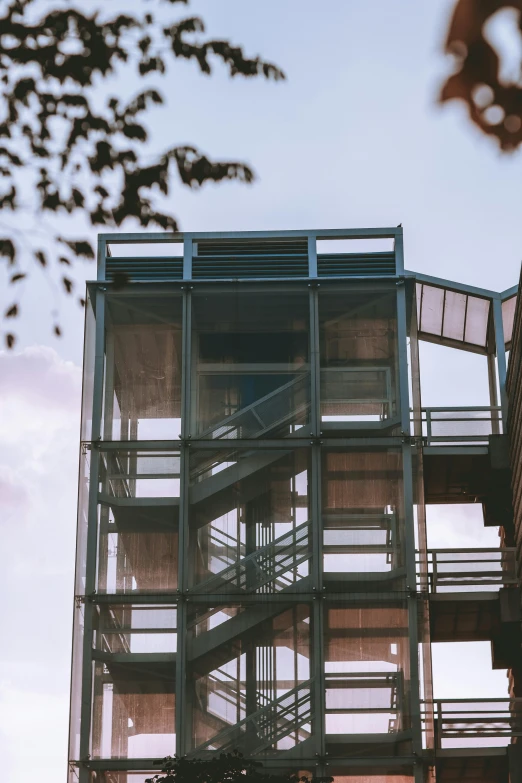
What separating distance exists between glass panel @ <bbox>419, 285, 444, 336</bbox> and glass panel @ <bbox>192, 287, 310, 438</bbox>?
4.12 meters

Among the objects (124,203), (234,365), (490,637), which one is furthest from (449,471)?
(124,203)

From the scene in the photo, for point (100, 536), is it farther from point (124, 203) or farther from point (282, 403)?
point (124, 203)

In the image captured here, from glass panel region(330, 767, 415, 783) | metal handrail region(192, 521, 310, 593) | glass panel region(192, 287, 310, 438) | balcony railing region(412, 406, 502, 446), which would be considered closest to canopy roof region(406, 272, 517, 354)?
balcony railing region(412, 406, 502, 446)

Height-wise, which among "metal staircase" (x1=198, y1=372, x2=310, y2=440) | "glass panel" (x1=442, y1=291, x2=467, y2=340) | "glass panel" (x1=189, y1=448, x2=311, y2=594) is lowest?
"glass panel" (x1=189, y1=448, x2=311, y2=594)

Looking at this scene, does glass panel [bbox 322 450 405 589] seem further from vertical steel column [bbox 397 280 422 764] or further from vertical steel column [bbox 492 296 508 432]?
vertical steel column [bbox 492 296 508 432]

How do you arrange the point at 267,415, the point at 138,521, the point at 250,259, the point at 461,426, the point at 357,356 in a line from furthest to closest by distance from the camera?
the point at 461,426
the point at 250,259
the point at 357,356
the point at 267,415
the point at 138,521

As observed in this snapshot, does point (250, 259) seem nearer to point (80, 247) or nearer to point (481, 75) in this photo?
point (80, 247)

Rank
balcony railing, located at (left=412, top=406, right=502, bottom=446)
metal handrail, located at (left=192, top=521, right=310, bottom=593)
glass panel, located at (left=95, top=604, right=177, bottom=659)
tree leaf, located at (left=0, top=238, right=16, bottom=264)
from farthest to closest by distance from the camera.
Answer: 1. balcony railing, located at (left=412, top=406, right=502, bottom=446)
2. metal handrail, located at (left=192, top=521, right=310, bottom=593)
3. glass panel, located at (left=95, top=604, right=177, bottom=659)
4. tree leaf, located at (left=0, top=238, right=16, bottom=264)

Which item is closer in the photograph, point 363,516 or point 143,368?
point 363,516

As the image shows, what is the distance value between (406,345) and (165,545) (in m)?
5.08

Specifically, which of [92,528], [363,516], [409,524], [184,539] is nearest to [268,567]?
[184,539]

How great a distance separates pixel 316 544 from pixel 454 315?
705 centimetres

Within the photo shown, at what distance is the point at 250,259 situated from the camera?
2011 centimetres

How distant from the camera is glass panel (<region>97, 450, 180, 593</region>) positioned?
17938 mm
